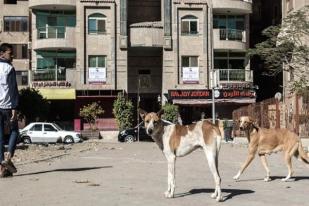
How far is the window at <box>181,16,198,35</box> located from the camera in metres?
58.2

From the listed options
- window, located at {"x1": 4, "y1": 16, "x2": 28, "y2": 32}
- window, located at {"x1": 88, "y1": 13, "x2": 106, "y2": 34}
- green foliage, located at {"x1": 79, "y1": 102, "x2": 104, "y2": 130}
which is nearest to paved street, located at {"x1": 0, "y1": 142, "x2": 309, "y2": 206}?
green foliage, located at {"x1": 79, "y1": 102, "x2": 104, "y2": 130}

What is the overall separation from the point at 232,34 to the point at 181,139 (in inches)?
1998

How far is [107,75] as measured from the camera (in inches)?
2228

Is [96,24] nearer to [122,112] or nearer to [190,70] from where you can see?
[122,112]

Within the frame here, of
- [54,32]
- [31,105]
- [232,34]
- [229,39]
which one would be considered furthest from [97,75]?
[232,34]

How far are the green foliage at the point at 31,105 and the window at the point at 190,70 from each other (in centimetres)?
1300

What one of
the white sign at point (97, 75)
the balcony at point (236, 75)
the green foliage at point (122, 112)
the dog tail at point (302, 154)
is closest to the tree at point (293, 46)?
the dog tail at point (302, 154)

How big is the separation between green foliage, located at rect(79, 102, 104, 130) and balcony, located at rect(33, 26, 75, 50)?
19.0ft

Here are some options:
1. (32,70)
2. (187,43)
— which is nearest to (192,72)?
(187,43)

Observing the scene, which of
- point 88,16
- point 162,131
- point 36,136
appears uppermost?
point 88,16

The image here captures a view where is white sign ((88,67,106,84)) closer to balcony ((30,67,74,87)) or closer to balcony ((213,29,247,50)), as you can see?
balcony ((30,67,74,87))

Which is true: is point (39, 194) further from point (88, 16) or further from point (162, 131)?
point (88, 16)

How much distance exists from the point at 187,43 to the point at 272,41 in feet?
83.7

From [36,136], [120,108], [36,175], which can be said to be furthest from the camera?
[120,108]
